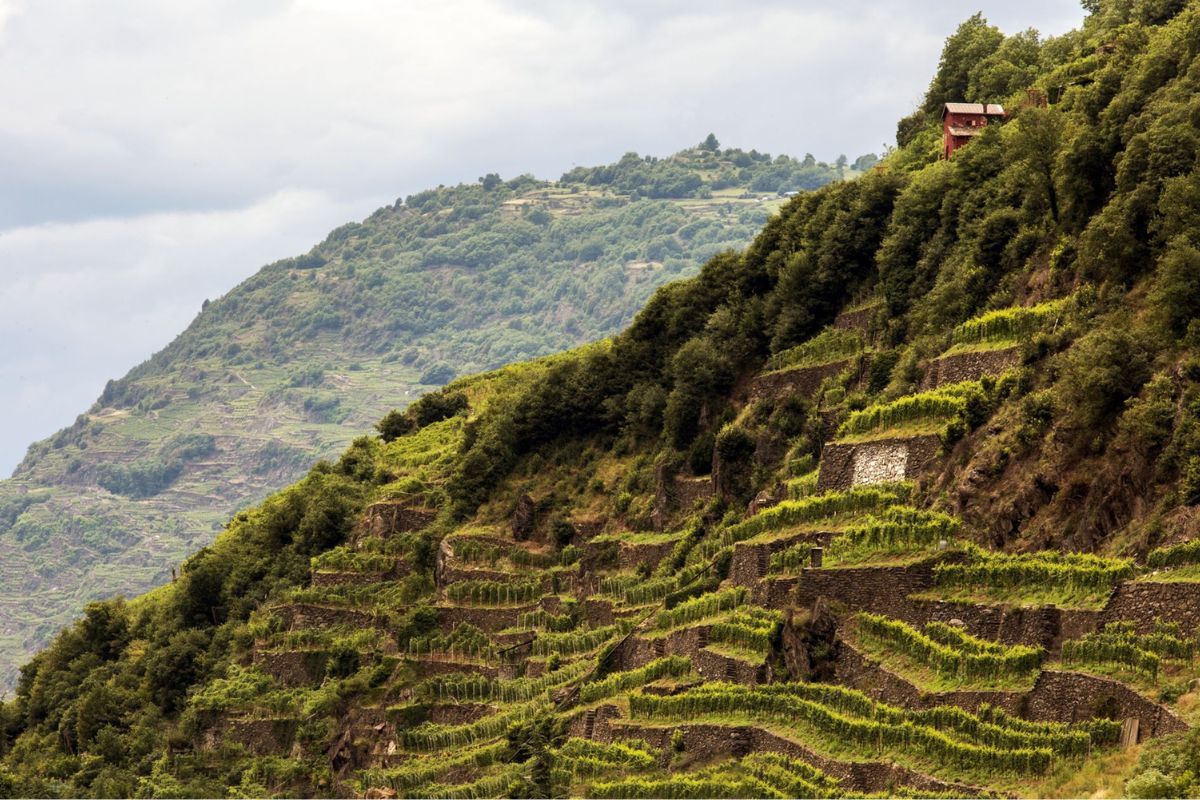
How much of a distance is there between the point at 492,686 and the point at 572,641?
3165 mm

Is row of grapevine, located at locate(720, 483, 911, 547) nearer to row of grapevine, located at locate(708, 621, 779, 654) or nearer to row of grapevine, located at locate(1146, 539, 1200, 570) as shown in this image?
row of grapevine, located at locate(708, 621, 779, 654)

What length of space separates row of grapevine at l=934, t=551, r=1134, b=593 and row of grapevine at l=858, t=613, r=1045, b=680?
1.60m

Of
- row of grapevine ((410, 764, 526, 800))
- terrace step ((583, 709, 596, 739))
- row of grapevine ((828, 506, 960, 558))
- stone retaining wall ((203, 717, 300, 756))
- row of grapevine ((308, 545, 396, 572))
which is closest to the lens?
row of grapevine ((828, 506, 960, 558))

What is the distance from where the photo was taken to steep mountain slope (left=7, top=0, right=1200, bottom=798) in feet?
152

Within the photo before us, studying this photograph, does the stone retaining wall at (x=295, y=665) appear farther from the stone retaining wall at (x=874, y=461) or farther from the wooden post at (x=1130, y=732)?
the wooden post at (x=1130, y=732)

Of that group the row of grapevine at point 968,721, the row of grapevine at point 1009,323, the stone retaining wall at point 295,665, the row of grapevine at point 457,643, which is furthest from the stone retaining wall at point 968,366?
the stone retaining wall at point 295,665

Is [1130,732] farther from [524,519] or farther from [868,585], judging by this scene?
[524,519]

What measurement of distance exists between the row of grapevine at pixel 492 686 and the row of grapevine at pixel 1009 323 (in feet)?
49.1

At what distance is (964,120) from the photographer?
75.0 meters

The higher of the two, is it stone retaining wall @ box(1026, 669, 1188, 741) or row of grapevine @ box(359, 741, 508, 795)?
stone retaining wall @ box(1026, 669, 1188, 741)

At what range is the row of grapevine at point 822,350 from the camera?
230 feet

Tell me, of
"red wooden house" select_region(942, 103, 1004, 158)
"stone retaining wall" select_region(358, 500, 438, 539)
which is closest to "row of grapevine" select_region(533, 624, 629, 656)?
"stone retaining wall" select_region(358, 500, 438, 539)

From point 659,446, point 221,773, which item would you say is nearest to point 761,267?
point 659,446

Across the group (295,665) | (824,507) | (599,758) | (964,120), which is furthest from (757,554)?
(295,665)
